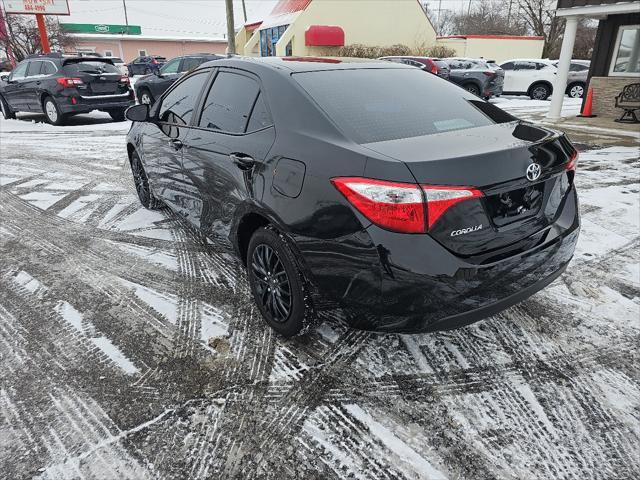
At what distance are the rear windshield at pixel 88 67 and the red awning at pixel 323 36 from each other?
15.3m

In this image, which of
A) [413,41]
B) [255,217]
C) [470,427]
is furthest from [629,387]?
[413,41]

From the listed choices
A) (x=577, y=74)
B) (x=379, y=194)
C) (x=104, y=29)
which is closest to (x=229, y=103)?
(x=379, y=194)

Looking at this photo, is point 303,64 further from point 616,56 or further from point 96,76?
point 616,56

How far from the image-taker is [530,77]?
17500 millimetres

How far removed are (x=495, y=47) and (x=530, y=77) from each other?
610 inches

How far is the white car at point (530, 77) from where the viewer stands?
677 inches

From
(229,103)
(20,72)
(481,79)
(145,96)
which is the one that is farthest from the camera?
(481,79)

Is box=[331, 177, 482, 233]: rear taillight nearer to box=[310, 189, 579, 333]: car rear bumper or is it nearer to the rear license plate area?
box=[310, 189, 579, 333]: car rear bumper

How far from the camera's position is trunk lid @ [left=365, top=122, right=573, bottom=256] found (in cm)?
197

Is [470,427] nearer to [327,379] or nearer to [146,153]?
[327,379]

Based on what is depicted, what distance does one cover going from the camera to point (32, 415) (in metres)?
2.23

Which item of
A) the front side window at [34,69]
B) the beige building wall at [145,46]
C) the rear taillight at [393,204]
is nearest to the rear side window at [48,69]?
the front side window at [34,69]

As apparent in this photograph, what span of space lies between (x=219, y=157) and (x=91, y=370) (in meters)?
1.48

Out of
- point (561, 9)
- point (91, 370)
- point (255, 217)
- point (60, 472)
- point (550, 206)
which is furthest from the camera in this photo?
point (561, 9)
